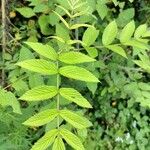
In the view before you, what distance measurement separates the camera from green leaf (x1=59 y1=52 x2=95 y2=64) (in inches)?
50.3

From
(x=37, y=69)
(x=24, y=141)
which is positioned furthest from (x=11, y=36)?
(x=37, y=69)

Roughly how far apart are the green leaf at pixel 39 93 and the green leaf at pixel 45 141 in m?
0.11

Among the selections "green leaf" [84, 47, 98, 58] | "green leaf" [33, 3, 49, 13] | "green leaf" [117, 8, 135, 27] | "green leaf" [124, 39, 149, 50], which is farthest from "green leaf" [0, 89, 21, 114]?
"green leaf" [117, 8, 135, 27]

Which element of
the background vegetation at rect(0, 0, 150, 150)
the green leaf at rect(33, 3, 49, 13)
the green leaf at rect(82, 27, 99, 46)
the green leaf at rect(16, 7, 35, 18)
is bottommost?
the background vegetation at rect(0, 0, 150, 150)

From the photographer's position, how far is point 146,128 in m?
2.92

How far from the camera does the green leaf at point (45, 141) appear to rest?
123 cm

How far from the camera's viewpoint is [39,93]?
127 centimetres

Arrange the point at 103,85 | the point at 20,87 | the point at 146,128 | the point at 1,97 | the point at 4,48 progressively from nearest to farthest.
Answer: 1. the point at 1,97
2. the point at 20,87
3. the point at 4,48
4. the point at 103,85
5. the point at 146,128

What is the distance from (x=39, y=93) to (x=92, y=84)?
0.84 m

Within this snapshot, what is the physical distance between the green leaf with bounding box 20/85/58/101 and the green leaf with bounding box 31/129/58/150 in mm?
114

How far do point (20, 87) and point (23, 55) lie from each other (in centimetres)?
15

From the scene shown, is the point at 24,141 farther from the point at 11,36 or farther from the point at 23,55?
the point at 11,36

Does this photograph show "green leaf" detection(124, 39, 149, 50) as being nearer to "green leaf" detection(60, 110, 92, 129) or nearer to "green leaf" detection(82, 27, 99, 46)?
"green leaf" detection(82, 27, 99, 46)

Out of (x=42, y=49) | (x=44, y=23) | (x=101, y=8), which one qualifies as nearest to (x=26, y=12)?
(x=44, y=23)
